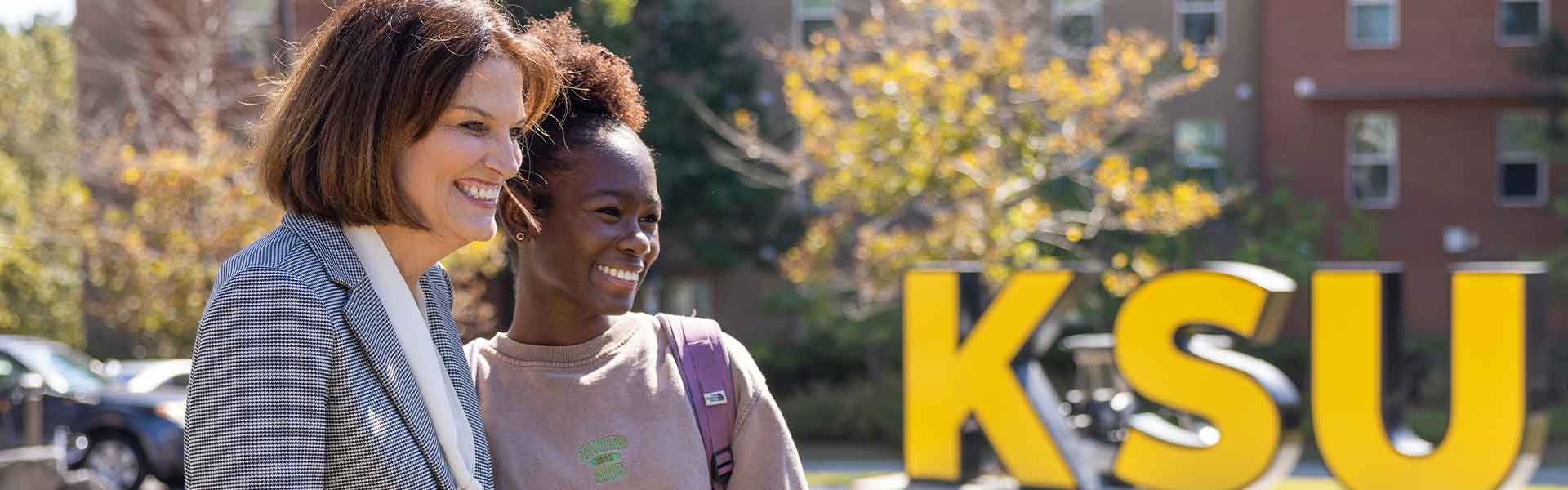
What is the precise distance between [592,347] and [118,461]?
12.6 m

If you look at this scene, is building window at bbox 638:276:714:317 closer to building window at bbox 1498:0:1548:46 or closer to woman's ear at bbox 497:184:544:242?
building window at bbox 1498:0:1548:46

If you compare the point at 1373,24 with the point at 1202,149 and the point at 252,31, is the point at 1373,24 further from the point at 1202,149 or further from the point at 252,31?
the point at 252,31

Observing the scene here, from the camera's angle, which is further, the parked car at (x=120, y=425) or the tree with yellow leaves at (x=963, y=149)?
the tree with yellow leaves at (x=963, y=149)

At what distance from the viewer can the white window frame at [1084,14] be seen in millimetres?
21125

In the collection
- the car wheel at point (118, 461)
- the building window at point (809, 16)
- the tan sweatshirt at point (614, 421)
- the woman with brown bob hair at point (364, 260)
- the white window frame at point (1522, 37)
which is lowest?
the car wheel at point (118, 461)

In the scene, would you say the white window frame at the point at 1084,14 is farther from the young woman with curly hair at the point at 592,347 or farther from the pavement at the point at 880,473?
the young woman with curly hair at the point at 592,347

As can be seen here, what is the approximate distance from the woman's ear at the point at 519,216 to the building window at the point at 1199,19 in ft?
71.7

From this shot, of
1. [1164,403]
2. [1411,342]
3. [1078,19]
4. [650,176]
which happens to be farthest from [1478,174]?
[650,176]

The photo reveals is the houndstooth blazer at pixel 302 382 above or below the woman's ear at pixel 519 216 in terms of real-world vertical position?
below

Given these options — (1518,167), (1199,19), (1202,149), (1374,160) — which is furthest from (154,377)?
(1518,167)

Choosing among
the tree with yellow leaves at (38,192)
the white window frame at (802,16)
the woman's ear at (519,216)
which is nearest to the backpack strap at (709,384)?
the woman's ear at (519,216)

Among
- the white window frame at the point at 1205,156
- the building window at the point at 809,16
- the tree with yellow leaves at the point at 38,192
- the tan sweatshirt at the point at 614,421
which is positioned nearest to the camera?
the tan sweatshirt at the point at 614,421

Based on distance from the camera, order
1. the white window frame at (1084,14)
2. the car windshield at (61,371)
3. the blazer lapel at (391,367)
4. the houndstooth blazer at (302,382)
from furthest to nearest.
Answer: the white window frame at (1084,14) < the car windshield at (61,371) < the blazer lapel at (391,367) < the houndstooth blazer at (302,382)

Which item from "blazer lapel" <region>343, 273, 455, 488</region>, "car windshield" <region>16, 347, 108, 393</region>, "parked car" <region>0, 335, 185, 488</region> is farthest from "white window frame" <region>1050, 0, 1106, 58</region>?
"blazer lapel" <region>343, 273, 455, 488</region>
